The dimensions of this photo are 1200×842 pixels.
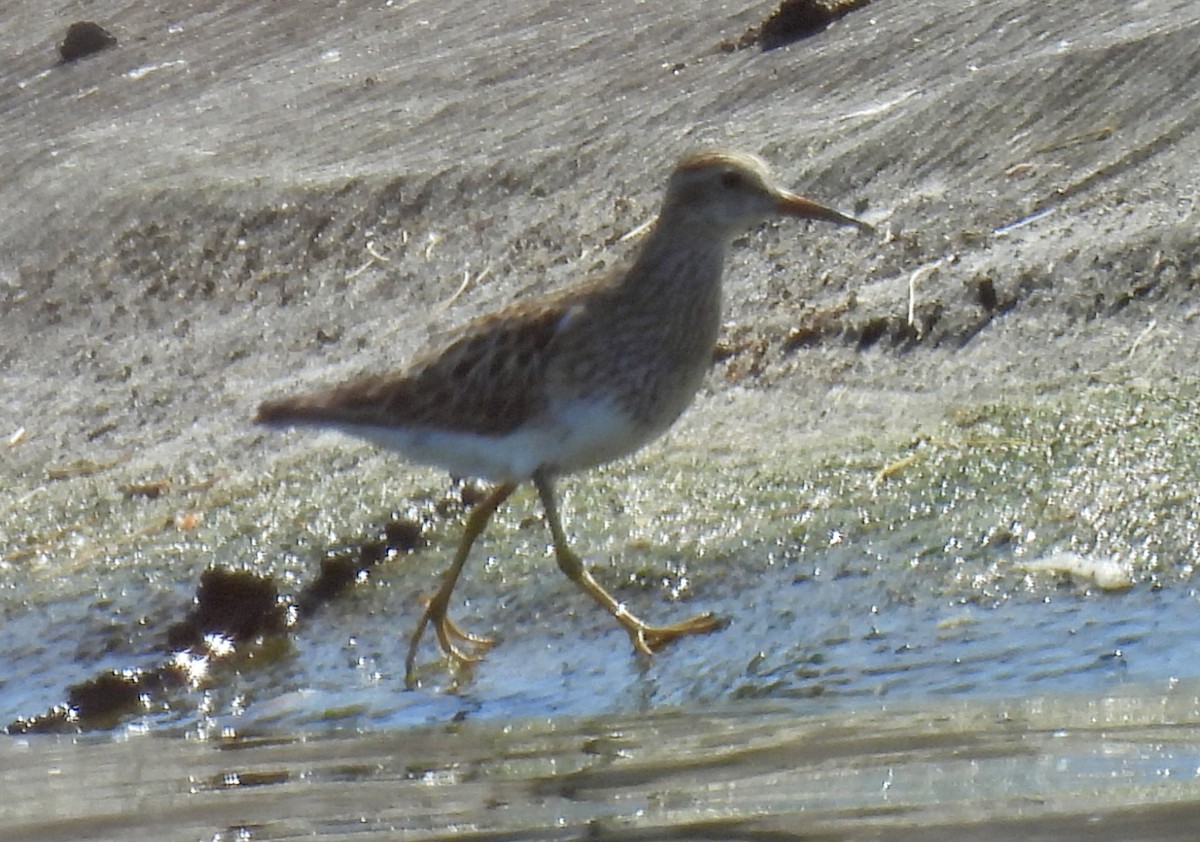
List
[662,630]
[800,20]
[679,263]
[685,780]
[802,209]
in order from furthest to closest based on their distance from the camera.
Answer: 1. [800,20]
2. [802,209]
3. [679,263]
4. [662,630]
5. [685,780]

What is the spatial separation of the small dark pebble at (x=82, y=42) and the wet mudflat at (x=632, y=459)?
2.27 ft

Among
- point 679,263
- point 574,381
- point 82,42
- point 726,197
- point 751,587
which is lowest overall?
point 751,587

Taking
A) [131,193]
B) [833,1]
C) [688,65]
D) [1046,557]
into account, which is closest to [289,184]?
[131,193]

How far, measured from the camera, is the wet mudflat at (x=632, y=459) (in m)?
5.66

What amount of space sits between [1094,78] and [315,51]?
17.0 feet

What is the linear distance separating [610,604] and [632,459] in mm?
1348

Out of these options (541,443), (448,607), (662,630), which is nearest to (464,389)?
(541,443)

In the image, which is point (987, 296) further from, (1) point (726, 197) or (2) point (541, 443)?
(2) point (541, 443)

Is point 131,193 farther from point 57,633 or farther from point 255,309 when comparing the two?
point 57,633

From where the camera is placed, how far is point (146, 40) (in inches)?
554

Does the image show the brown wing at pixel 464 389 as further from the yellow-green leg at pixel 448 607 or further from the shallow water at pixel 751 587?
the shallow water at pixel 751 587

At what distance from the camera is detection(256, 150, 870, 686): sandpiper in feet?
22.7

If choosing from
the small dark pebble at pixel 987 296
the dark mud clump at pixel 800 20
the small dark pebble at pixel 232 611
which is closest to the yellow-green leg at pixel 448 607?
the small dark pebble at pixel 232 611

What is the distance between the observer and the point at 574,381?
6.93 m
